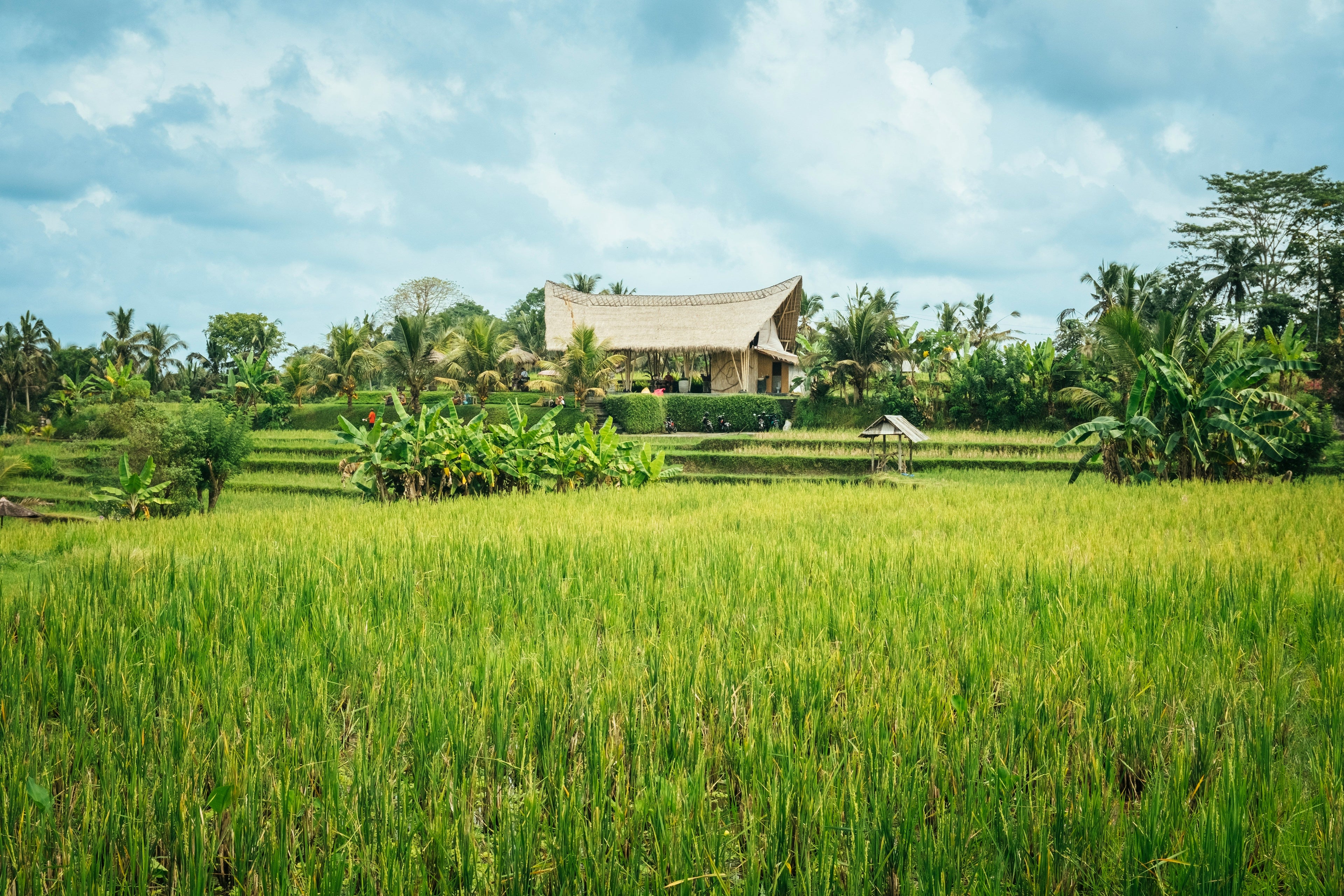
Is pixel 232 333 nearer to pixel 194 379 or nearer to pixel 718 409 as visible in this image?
pixel 194 379

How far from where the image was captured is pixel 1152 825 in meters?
1.45

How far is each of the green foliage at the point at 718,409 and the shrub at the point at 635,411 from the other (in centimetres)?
60

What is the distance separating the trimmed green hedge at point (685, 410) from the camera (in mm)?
20562

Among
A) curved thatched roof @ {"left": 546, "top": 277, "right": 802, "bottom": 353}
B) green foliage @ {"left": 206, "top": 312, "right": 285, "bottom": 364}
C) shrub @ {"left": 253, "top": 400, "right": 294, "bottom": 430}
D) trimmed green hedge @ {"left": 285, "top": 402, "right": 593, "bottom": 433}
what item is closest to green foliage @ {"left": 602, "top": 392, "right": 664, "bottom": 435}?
trimmed green hedge @ {"left": 285, "top": 402, "right": 593, "bottom": 433}

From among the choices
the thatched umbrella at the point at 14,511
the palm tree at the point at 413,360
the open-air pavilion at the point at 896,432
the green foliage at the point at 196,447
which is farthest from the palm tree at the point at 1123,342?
the palm tree at the point at 413,360

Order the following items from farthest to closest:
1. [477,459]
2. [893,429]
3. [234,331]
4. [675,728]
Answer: [234,331] → [893,429] → [477,459] → [675,728]

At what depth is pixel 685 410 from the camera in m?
21.7

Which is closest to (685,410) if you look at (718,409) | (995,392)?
(718,409)

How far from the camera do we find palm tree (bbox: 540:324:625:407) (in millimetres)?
20453

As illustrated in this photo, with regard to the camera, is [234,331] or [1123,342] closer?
[1123,342]

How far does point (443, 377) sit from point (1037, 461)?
1695 cm

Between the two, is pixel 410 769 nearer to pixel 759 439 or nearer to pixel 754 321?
pixel 759 439

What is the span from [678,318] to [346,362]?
10.7 metres

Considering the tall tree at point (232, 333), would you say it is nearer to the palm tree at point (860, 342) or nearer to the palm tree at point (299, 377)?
the palm tree at point (299, 377)
